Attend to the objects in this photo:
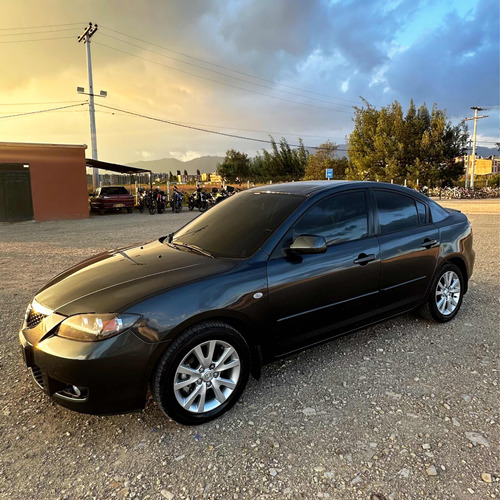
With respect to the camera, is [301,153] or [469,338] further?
[301,153]

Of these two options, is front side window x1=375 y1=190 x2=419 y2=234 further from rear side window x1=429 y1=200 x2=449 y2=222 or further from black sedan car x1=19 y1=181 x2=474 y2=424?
rear side window x1=429 y1=200 x2=449 y2=222

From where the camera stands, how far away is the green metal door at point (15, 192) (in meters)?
16.2

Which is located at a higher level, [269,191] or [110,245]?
[269,191]

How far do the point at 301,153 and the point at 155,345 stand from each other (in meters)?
55.6

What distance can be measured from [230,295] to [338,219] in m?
1.30

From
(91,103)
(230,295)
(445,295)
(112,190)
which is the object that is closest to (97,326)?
(230,295)

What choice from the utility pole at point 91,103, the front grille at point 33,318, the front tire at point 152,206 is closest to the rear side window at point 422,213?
the front grille at point 33,318

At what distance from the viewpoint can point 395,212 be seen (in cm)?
376

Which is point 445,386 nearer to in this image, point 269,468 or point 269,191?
point 269,468

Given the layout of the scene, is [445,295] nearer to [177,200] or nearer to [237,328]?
[237,328]

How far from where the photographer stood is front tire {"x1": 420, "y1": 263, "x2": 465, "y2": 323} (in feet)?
13.2

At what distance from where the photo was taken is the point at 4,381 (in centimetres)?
307

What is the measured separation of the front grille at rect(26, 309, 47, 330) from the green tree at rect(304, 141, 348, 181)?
41.5 metres

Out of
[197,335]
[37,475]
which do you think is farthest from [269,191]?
[37,475]
